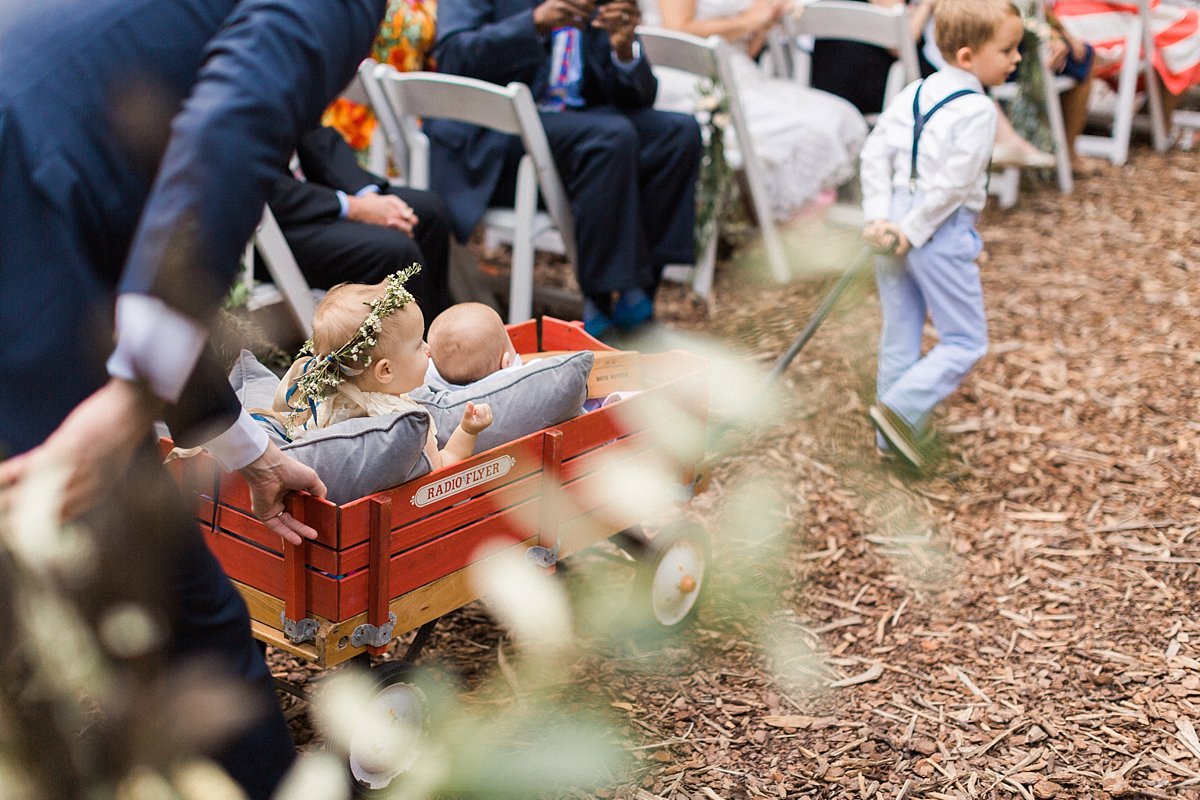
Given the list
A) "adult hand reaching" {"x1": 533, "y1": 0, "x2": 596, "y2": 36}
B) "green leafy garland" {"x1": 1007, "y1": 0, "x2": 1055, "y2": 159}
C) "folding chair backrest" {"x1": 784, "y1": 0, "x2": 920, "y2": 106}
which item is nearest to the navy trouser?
"adult hand reaching" {"x1": 533, "y1": 0, "x2": 596, "y2": 36}

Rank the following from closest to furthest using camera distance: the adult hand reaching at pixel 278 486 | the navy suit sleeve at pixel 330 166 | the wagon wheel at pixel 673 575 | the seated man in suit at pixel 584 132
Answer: the adult hand reaching at pixel 278 486 → the wagon wheel at pixel 673 575 → the navy suit sleeve at pixel 330 166 → the seated man in suit at pixel 584 132

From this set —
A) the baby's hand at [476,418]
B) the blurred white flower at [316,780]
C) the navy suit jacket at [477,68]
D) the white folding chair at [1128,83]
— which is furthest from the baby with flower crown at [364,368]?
the white folding chair at [1128,83]

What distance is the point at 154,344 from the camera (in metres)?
1.24

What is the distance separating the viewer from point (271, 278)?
3.60 metres

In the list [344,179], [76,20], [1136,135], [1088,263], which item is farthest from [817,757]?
[1136,135]

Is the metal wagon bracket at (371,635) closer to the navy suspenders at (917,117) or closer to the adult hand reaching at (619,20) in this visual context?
the navy suspenders at (917,117)

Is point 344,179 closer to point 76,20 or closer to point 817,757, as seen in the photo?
point 817,757

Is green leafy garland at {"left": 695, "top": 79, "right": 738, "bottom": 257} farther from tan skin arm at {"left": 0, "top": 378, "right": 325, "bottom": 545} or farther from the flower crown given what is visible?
tan skin arm at {"left": 0, "top": 378, "right": 325, "bottom": 545}

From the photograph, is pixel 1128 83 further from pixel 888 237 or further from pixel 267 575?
pixel 267 575

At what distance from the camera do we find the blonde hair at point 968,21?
3.31 metres

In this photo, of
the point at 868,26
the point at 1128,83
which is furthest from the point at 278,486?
the point at 1128,83

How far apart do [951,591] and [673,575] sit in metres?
0.76

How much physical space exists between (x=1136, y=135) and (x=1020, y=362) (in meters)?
3.77

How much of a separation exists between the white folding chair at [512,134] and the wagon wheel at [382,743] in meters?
2.07
